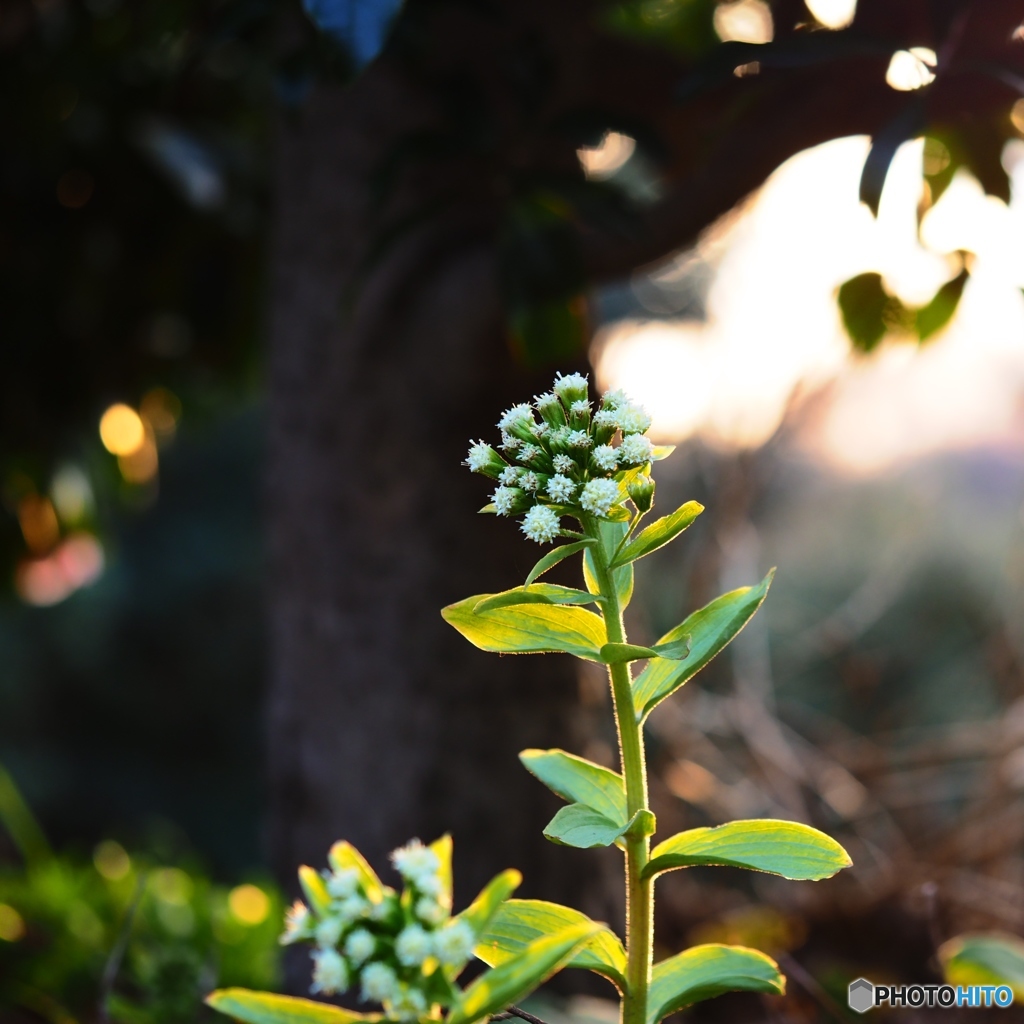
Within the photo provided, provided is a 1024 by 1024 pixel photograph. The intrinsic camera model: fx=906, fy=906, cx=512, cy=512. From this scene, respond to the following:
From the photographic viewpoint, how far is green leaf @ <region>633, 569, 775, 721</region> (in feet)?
1.06

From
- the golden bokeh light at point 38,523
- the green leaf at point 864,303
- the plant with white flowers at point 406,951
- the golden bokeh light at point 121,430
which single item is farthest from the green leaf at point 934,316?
the golden bokeh light at point 38,523

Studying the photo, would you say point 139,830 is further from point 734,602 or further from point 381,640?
point 734,602

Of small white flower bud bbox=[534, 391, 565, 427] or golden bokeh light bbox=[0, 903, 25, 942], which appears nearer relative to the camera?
small white flower bud bbox=[534, 391, 565, 427]

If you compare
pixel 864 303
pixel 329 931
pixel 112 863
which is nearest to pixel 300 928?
pixel 329 931

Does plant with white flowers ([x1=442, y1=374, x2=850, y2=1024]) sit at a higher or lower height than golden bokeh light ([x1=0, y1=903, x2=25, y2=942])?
lower

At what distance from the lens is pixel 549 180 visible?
73 centimetres

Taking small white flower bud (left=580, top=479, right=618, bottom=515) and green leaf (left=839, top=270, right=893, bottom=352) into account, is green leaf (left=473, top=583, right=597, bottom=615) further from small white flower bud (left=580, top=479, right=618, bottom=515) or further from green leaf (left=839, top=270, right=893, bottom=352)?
green leaf (left=839, top=270, right=893, bottom=352)

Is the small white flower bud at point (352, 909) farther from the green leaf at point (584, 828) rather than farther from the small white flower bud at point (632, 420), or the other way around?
the small white flower bud at point (632, 420)

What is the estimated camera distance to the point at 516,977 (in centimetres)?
25

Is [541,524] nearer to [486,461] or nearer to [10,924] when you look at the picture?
[486,461]

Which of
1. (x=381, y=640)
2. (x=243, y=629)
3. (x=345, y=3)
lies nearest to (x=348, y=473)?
(x=381, y=640)

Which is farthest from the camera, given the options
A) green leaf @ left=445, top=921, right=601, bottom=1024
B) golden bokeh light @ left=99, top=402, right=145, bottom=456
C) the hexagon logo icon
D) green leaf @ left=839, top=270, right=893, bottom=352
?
golden bokeh light @ left=99, top=402, right=145, bottom=456

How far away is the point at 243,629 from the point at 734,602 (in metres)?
5.18

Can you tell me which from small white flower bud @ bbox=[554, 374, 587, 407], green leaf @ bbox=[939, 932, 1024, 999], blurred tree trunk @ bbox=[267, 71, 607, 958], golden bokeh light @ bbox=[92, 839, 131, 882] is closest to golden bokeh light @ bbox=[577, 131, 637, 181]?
blurred tree trunk @ bbox=[267, 71, 607, 958]
